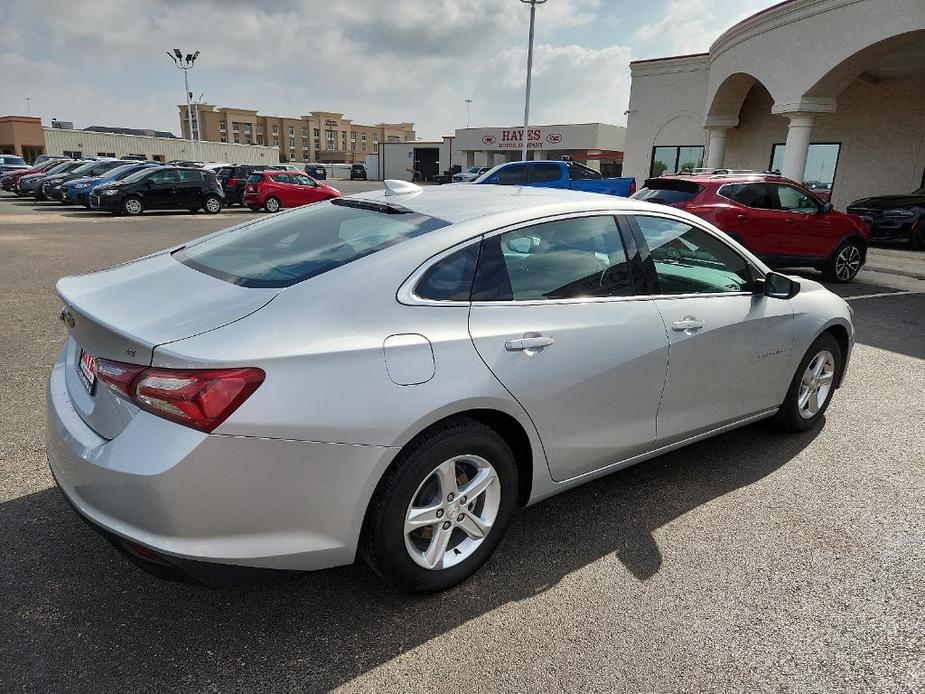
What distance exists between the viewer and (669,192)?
10078 mm

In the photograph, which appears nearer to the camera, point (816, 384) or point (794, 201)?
point (816, 384)

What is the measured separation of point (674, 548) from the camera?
3.03m

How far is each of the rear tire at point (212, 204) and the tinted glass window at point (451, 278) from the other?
2185cm

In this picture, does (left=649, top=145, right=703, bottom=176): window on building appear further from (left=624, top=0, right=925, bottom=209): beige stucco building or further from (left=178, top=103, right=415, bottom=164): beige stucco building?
(left=178, top=103, right=415, bottom=164): beige stucco building

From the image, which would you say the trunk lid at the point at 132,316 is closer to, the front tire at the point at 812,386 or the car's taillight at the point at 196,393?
the car's taillight at the point at 196,393

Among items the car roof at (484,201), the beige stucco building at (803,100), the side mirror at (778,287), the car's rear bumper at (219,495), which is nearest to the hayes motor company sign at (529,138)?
the beige stucco building at (803,100)

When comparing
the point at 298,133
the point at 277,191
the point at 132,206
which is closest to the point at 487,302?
the point at 132,206

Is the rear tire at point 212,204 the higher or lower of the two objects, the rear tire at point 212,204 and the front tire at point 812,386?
the lower

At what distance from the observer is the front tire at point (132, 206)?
67.3 ft

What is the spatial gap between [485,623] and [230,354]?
4.63ft

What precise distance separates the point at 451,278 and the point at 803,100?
16632 millimetres

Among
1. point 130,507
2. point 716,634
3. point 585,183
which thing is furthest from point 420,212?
point 585,183

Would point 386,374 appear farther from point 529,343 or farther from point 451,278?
point 529,343

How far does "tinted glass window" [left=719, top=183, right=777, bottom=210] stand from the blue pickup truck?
6207mm
